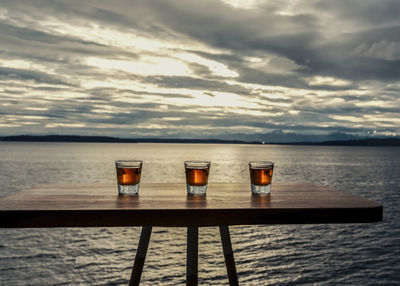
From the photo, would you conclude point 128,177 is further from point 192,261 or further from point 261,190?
point 261,190

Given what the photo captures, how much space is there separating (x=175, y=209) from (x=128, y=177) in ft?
2.00

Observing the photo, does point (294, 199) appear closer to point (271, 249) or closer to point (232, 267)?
point (232, 267)

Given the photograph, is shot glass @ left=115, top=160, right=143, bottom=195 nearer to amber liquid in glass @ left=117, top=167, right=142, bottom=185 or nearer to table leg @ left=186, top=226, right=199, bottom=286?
amber liquid in glass @ left=117, top=167, right=142, bottom=185

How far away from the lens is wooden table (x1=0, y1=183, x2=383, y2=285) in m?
1.95

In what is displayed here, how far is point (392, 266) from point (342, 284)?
358cm

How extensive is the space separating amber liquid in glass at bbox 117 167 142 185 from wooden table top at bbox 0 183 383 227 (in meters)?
0.10

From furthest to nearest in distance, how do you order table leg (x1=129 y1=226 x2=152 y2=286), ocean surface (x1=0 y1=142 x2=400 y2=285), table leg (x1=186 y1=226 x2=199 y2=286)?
ocean surface (x1=0 y1=142 x2=400 y2=285)
table leg (x1=129 y1=226 x2=152 y2=286)
table leg (x1=186 y1=226 x2=199 y2=286)

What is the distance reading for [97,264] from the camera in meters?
16.6

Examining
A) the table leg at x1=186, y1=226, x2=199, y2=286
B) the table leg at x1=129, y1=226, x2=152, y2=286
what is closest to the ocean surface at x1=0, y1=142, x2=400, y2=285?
the table leg at x1=129, y1=226, x2=152, y2=286

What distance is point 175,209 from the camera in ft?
6.52

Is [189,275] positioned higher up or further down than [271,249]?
higher up

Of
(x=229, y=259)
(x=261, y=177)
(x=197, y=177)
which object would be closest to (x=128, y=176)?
(x=197, y=177)

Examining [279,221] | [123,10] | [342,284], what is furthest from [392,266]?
[123,10]

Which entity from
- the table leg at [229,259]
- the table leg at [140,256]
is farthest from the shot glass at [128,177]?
the table leg at [229,259]
